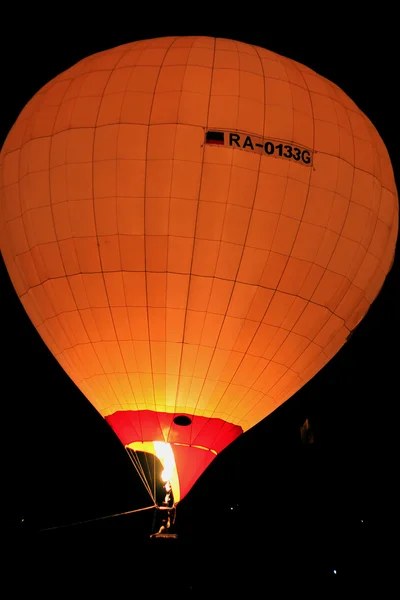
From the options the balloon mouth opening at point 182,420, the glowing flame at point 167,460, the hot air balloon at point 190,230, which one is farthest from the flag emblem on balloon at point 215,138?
the glowing flame at point 167,460

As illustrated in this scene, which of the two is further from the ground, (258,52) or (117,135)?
(258,52)

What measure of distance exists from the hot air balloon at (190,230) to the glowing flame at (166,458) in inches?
0.5

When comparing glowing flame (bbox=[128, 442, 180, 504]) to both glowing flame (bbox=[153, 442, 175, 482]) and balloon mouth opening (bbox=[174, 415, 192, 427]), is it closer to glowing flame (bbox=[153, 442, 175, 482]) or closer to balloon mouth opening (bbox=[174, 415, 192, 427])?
glowing flame (bbox=[153, 442, 175, 482])

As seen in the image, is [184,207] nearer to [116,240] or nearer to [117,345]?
[116,240]

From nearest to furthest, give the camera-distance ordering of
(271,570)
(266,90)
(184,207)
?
(184,207)
(266,90)
(271,570)

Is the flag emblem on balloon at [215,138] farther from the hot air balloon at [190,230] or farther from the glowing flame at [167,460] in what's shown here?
the glowing flame at [167,460]

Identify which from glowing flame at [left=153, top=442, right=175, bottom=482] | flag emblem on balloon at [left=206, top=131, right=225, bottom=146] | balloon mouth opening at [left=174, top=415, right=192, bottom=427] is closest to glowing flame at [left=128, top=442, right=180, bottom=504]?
glowing flame at [left=153, top=442, right=175, bottom=482]

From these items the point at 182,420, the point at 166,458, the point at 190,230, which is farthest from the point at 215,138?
the point at 166,458

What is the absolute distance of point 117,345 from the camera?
5.38 m

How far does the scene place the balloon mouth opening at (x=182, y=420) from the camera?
5445 mm

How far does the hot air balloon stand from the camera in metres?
5.13

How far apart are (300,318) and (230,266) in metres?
0.73

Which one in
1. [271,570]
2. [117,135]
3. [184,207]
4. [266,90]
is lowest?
A: [271,570]

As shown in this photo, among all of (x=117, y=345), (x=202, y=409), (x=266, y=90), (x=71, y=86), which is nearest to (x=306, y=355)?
(x=202, y=409)
